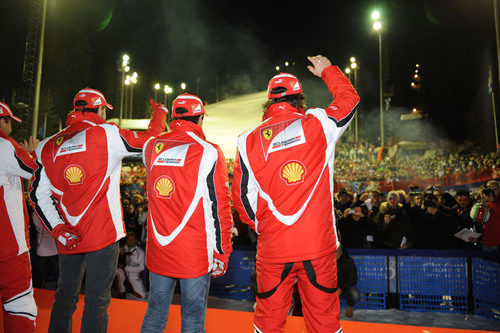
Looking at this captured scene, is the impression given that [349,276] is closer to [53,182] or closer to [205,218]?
[205,218]

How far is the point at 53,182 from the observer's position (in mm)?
2953

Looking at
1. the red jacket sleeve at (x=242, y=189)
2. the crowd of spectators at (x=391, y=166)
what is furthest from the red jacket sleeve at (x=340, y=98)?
the crowd of spectators at (x=391, y=166)

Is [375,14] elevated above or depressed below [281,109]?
above

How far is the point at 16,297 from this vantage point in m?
2.95

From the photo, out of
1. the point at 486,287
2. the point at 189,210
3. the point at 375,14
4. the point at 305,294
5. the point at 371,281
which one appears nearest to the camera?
the point at 305,294

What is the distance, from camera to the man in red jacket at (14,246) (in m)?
2.96

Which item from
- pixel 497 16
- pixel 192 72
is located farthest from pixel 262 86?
pixel 497 16

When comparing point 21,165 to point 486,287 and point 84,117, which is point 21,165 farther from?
point 486,287

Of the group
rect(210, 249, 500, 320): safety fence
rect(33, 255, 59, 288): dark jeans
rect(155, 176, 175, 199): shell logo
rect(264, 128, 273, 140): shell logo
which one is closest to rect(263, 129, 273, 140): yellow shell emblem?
rect(264, 128, 273, 140): shell logo

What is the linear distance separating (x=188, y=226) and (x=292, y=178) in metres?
0.85

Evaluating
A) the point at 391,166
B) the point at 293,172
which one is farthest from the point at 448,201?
the point at 391,166

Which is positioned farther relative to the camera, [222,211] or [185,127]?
[185,127]

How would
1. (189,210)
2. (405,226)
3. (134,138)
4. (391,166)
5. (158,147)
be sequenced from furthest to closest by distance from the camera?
(391,166) < (405,226) < (134,138) < (158,147) < (189,210)

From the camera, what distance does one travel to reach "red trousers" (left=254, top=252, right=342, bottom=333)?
224cm
